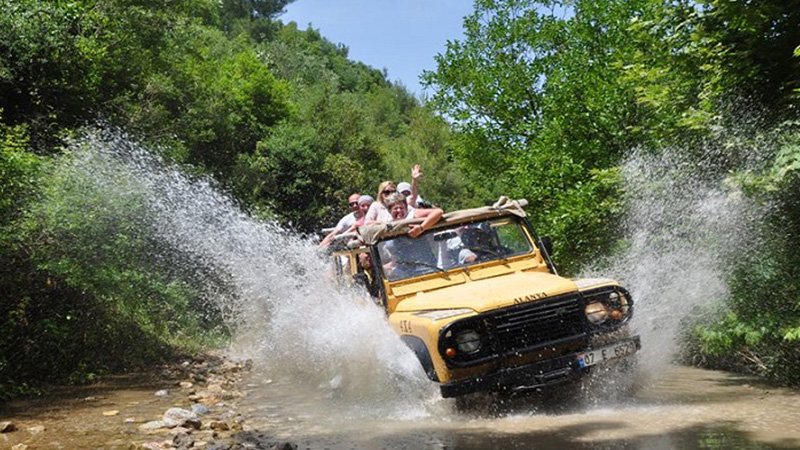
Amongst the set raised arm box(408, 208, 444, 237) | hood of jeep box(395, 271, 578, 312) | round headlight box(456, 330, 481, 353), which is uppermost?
raised arm box(408, 208, 444, 237)

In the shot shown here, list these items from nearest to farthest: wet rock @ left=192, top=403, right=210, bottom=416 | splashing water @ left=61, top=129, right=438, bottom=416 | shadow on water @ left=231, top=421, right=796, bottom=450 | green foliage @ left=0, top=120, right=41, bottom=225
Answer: shadow on water @ left=231, top=421, right=796, bottom=450 < splashing water @ left=61, top=129, right=438, bottom=416 < wet rock @ left=192, top=403, right=210, bottom=416 < green foliage @ left=0, top=120, right=41, bottom=225

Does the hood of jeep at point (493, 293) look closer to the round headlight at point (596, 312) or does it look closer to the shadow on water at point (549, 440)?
the round headlight at point (596, 312)

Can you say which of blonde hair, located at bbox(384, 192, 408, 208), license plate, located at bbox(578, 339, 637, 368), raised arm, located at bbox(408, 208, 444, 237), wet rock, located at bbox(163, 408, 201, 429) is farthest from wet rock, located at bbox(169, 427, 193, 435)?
license plate, located at bbox(578, 339, 637, 368)

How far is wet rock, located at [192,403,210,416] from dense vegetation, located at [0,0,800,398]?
98.5 inches

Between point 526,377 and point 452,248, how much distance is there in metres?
2.06

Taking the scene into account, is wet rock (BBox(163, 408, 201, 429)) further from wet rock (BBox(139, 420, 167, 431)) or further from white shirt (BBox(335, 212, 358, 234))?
white shirt (BBox(335, 212, 358, 234))

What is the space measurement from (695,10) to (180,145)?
1379cm

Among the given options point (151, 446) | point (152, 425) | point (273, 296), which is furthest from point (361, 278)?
point (273, 296)

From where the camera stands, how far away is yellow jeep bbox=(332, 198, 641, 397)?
6820 mm

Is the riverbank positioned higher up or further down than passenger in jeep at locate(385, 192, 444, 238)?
further down

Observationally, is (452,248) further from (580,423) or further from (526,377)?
(580,423)

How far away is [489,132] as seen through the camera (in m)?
20.0

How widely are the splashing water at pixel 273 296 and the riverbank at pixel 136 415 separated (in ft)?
3.70

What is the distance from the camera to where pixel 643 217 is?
36.6 feet
